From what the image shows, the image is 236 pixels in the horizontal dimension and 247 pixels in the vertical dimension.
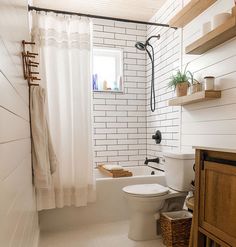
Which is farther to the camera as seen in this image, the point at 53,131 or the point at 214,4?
the point at 53,131

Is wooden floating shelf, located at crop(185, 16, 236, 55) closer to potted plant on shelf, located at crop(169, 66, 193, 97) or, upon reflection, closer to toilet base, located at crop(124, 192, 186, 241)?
potted plant on shelf, located at crop(169, 66, 193, 97)

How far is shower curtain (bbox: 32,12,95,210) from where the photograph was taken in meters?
2.24

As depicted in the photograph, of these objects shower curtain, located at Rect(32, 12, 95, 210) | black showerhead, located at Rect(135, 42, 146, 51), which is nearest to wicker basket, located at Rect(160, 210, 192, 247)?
shower curtain, located at Rect(32, 12, 95, 210)

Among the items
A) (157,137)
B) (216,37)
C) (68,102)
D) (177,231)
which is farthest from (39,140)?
(157,137)

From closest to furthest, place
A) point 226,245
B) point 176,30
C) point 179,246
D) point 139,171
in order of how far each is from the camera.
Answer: point 226,245 < point 179,246 < point 176,30 < point 139,171

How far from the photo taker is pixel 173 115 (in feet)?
8.86

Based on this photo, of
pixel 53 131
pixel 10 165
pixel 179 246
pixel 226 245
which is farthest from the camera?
pixel 53 131

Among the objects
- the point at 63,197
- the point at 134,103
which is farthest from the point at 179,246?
the point at 134,103

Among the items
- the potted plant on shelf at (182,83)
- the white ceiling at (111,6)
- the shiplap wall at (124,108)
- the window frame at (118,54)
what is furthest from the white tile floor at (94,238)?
the white ceiling at (111,6)

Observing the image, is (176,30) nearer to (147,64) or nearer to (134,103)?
(147,64)

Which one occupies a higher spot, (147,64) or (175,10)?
(175,10)

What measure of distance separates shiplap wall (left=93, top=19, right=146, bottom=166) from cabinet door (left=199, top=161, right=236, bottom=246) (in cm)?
189

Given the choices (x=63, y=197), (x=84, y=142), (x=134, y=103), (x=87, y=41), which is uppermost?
(x=87, y=41)

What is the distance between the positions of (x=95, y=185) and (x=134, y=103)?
Answer: 1.50 meters
